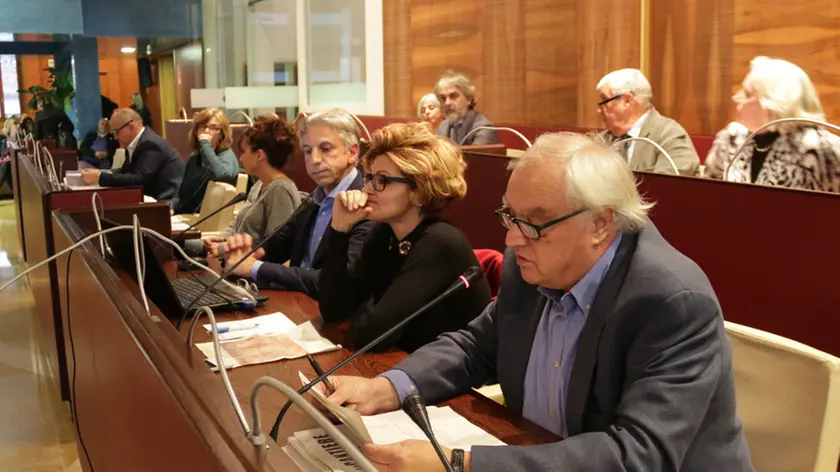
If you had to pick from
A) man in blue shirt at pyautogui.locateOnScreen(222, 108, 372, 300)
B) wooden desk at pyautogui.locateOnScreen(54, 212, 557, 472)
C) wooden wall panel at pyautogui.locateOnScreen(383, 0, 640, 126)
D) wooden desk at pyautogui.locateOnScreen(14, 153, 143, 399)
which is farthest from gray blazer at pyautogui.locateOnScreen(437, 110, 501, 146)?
wooden desk at pyautogui.locateOnScreen(54, 212, 557, 472)

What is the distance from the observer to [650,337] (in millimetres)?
1308

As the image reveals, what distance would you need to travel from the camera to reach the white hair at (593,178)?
1.41 metres

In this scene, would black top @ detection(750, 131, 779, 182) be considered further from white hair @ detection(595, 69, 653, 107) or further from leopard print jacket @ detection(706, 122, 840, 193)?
white hair @ detection(595, 69, 653, 107)

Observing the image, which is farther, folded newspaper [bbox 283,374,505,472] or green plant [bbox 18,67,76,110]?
green plant [bbox 18,67,76,110]

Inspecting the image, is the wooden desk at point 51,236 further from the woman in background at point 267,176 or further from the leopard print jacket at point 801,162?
the leopard print jacket at point 801,162

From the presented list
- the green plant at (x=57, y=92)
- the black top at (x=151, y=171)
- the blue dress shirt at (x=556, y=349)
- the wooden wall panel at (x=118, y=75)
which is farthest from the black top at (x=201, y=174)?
the wooden wall panel at (x=118, y=75)

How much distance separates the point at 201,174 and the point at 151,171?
67 cm

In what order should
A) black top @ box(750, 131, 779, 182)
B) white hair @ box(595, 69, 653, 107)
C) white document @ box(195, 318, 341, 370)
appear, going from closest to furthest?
1. white document @ box(195, 318, 341, 370)
2. black top @ box(750, 131, 779, 182)
3. white hair @ box(595, 69, 653, 107)

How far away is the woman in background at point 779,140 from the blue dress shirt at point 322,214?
1.51 m

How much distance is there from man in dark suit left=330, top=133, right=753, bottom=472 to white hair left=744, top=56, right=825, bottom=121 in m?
2.44

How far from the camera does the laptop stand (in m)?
2.26

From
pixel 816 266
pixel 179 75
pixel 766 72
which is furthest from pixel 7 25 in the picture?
pixel 816 266

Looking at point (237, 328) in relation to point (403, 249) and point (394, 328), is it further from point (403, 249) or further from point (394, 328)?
point (394, 328)

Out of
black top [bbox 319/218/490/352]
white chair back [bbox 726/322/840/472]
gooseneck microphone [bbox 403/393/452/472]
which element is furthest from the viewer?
black top [bbox 319/218/490/352]
